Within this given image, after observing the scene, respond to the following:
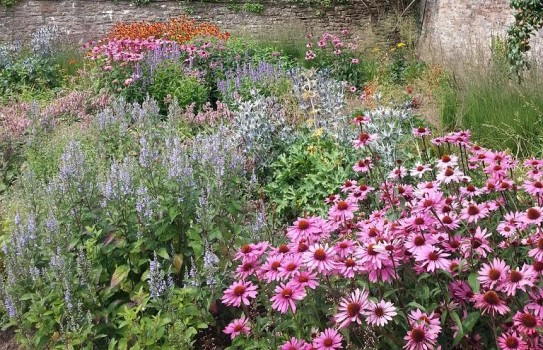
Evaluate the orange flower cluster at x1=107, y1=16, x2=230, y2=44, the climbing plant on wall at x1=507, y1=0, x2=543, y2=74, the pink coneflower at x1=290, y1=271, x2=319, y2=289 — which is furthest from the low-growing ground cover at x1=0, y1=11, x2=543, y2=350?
the orange flower cluster at x1=107, y1=16, x2=230, y2=44

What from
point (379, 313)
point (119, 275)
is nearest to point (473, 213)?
point (379, 313)

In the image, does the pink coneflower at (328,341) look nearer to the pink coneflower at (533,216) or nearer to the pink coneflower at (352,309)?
the pink coneflower at (352,309)

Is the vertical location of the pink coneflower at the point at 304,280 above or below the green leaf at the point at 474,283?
below

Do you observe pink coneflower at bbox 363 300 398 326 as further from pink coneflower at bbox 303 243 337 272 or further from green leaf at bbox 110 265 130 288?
green leaf at bbox 110 265 130 288

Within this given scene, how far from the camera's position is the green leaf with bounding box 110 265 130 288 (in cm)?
259

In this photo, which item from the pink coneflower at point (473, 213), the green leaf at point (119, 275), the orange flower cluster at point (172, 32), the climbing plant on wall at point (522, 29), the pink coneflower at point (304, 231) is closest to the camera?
the pink coneflower at point (473, 213)

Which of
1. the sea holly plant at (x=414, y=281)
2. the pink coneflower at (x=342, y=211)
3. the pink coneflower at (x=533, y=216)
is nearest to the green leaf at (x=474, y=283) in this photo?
the sea holly plant at (x=414, y=281)

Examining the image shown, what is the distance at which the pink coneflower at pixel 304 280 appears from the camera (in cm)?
174

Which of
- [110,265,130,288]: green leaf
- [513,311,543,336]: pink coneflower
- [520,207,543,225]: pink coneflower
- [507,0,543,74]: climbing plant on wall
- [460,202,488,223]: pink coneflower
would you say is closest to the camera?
[513,311,543,336]: pink coneflower

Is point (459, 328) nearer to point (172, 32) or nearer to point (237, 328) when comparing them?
point (237, 328)

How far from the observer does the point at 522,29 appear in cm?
659

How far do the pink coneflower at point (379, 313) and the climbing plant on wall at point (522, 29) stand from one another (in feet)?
17.9

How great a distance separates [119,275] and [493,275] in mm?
1779

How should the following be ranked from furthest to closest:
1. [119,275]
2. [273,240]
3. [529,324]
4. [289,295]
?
1. [273,240]
2. [119,275]
3. [289,295]
4. [529,324]
